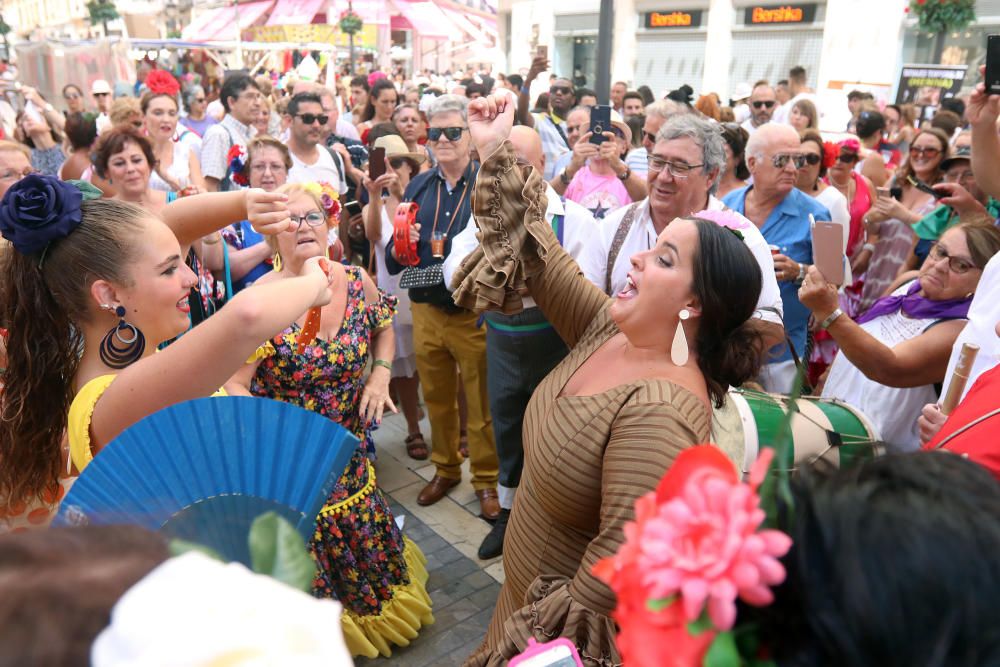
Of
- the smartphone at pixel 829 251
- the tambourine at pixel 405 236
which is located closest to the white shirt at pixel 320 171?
the tambourine at pixel 405 236

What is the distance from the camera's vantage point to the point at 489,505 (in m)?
4.11

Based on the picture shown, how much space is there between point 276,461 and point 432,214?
3001mm

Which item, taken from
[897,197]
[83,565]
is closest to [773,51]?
[897,197]

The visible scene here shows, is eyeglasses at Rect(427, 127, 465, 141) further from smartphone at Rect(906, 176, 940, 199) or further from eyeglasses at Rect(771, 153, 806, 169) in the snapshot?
smartphone at Rect(906, 176, 940, 199)

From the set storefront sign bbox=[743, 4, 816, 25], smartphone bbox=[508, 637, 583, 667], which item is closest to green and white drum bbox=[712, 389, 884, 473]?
smartphone bbox=[508, 637, 583, 667]

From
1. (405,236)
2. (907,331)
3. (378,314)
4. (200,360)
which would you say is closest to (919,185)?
(907,331)

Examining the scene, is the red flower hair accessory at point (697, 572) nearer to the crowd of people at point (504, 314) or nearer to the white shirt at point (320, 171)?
the crowd of people at point (504, 314)

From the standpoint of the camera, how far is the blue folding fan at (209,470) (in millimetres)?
1333

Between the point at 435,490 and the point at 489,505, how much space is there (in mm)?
400

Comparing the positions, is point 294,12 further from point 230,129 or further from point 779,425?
point 779,425

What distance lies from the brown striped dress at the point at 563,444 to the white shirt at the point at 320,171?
2914 millimetres

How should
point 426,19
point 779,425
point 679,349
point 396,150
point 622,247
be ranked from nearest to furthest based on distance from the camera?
point 679,349, point 779,425, point 622,247, point 396,150, point 426,19

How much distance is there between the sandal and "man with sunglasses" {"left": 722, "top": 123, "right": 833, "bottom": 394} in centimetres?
242

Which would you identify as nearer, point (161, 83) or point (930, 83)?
point (161, 83)
